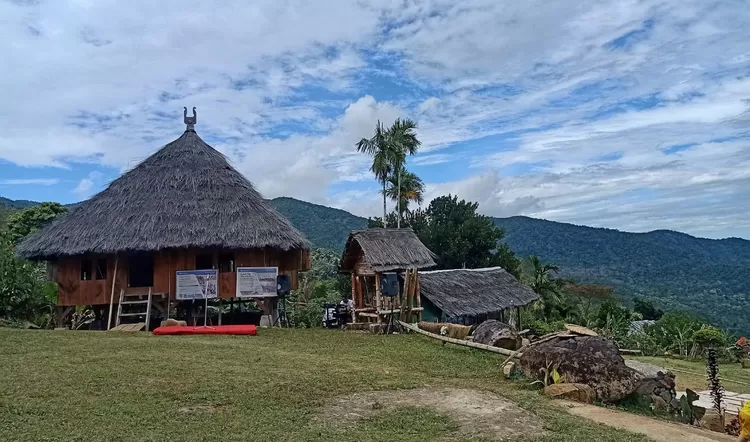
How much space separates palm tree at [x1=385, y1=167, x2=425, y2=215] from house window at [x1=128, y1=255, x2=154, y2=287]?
16.2 metres

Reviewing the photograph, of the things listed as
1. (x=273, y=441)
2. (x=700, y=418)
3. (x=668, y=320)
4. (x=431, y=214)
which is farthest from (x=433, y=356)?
(x=431, y=214)

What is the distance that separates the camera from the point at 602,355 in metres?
10.2

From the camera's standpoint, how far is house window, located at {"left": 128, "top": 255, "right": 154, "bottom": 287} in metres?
21.0

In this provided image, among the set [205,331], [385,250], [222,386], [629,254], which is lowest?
[222,386]

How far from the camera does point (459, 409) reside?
8336 mm

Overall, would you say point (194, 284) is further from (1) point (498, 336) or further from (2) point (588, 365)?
(2) point (588, 365)

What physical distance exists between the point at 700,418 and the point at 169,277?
1474 centimetres

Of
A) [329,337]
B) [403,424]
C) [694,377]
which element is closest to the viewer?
[403,424]

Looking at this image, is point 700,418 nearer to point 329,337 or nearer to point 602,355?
point 602,355

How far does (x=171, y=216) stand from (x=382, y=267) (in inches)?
258

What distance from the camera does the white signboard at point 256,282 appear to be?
63.6ft

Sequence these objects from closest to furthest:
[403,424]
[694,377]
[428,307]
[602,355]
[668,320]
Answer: [403,424] → [602,355] → [694,377] → [428,307] → [668,320]

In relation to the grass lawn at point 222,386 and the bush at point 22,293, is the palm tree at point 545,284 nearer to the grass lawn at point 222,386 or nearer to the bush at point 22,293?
the grass lawn at point 222,386

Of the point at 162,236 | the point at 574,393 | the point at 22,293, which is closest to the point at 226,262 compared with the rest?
the point at 162,236
